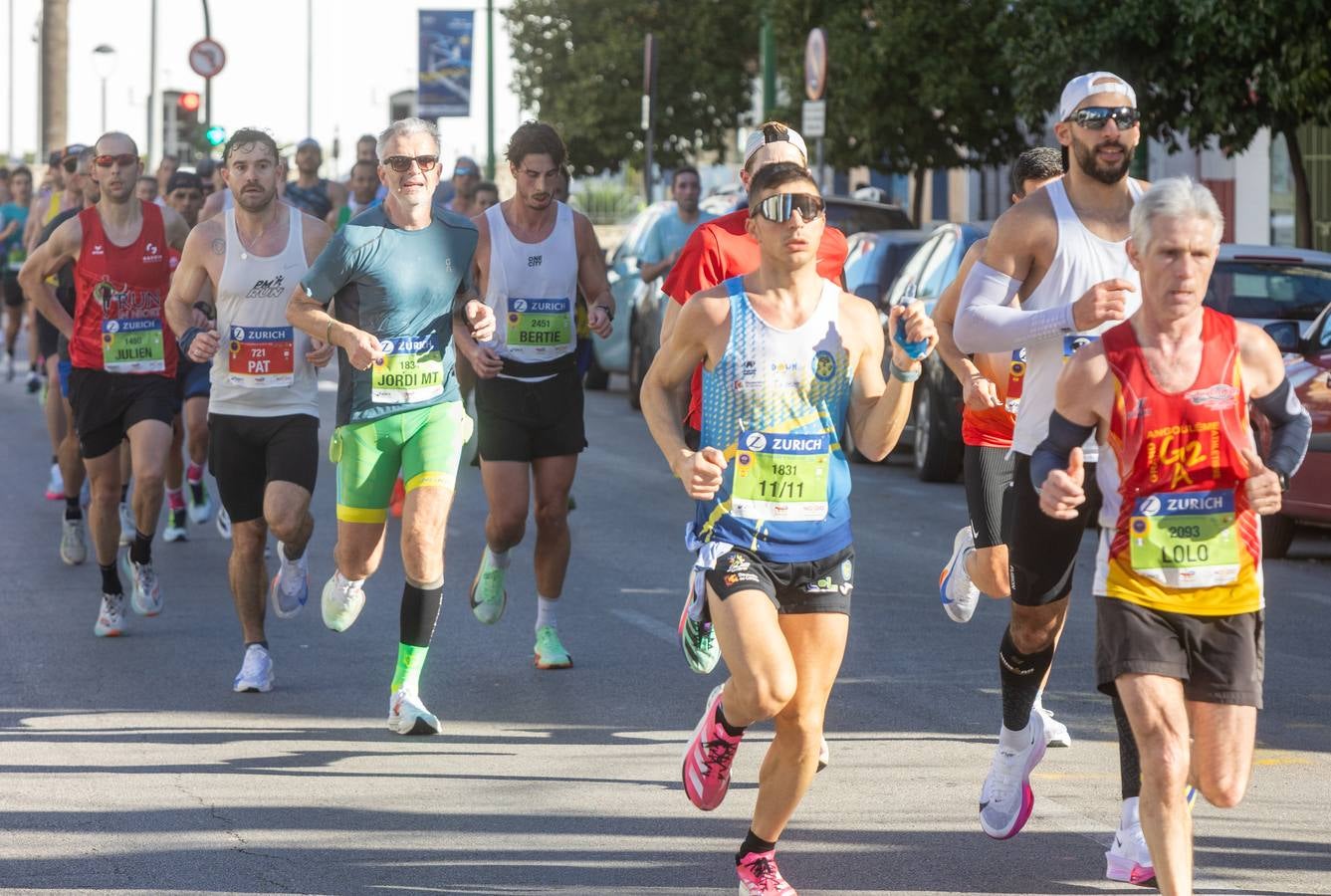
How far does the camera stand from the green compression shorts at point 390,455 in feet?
26.8

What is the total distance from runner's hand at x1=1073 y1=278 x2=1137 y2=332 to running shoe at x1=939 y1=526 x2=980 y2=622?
2.74m

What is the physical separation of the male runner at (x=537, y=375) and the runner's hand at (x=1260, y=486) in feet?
14.0

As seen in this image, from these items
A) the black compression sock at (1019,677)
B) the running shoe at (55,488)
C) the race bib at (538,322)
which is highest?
the race bib at (538,322)

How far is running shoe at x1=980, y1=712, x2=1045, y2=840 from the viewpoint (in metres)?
6.39

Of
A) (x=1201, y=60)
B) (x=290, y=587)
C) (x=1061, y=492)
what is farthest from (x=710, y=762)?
(x=1201, y=60)

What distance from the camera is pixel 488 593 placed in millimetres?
9391

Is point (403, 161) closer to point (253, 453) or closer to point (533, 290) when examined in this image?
point (533, 290)

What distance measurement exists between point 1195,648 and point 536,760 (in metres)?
2.87

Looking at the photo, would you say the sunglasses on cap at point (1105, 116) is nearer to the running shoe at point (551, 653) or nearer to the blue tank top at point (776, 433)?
the blue tank top at point (776, 433)

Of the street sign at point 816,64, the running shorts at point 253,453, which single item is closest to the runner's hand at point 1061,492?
the running shorts at point 253,453

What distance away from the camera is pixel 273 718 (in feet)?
27.2

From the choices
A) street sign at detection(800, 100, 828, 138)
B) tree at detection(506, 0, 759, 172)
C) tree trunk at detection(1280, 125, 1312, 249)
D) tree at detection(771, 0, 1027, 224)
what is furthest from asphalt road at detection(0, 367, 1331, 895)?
tree at detection(506, 0, 759, 172)

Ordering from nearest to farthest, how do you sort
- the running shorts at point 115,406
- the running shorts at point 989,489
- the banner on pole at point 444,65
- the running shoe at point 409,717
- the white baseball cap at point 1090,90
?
the white baseball cap at point 1090,90 < the running shorts at point 989,489 < the running shoe at point 409,717 < the running shorts at point 115,406 < the banner on pole at point 444,65

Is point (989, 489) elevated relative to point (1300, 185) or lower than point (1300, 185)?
lower
